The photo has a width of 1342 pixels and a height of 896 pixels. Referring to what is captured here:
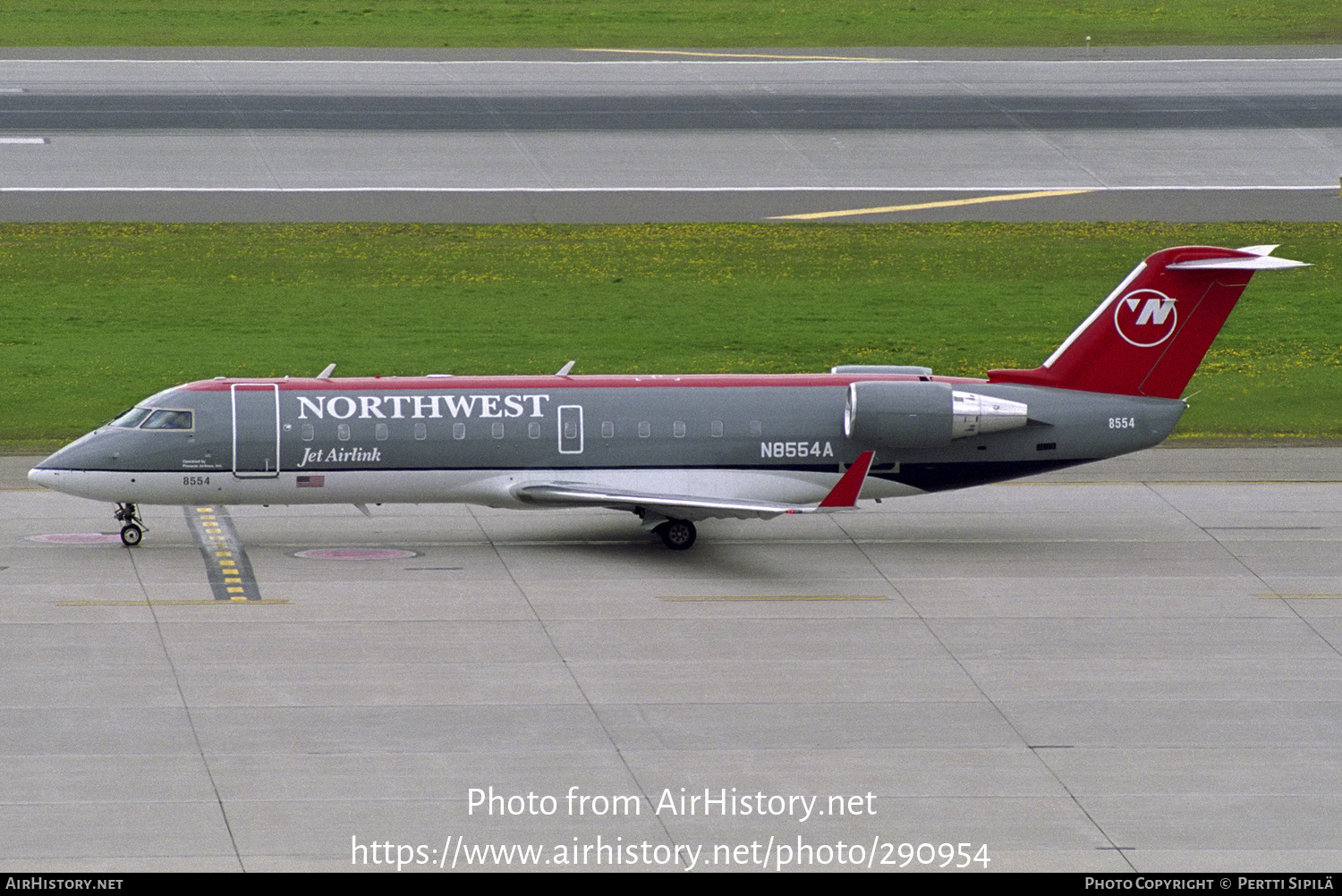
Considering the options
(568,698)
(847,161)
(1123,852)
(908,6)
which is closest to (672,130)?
(847,161)

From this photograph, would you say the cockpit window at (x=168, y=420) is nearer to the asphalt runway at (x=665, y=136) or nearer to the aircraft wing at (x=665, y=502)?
the aircraft wing at (x=665, y=502)

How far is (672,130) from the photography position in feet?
252

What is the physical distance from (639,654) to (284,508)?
13.2 metres

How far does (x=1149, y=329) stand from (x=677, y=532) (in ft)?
35.4

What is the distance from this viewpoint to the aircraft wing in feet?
118

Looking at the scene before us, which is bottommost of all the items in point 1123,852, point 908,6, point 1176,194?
point 1123,852

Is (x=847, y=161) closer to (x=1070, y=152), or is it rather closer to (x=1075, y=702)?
(x=1070, y=152)

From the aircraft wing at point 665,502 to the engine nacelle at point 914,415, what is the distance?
2.21ft

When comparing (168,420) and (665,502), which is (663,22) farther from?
(665,502)

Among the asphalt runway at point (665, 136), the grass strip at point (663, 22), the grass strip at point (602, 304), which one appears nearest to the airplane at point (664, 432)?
the grass strip at point (602, 304)

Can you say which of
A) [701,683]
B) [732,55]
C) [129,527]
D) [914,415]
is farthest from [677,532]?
[732,55]

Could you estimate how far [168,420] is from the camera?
37.1m

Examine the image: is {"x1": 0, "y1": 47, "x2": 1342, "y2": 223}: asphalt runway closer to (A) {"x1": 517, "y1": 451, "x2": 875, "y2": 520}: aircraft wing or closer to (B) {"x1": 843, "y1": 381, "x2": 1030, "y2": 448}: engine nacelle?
(B) {"x1": 843, "y1": 381, "x2": 1030, "y2": 448}: engine nacelle

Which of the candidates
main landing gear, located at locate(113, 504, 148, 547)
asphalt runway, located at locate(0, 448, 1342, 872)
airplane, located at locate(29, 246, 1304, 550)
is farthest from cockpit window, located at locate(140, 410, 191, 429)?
asphalt runway, located at locate(0, 448, 1342, 872)
